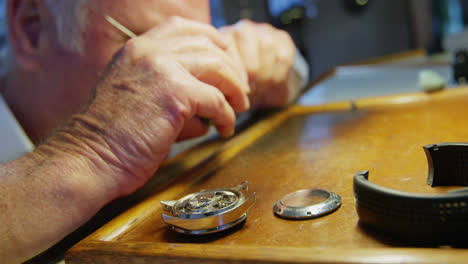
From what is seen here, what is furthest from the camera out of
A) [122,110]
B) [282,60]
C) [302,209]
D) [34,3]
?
[282,60]

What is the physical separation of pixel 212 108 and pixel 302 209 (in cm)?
32

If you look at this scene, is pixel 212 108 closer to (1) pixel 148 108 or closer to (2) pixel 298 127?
(1) pixel 148 108

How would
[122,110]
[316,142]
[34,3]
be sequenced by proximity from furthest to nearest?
1. [34,3]
2. [316,142]
3. [122,110]

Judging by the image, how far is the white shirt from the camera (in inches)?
27.9

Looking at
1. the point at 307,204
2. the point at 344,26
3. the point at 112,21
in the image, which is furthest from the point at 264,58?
the point at 344,26

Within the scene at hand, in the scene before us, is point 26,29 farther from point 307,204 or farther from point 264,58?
point 307,204

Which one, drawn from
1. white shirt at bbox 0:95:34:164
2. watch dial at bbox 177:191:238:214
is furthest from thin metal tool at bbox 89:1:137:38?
watch dial at bbox 177:191:238:214

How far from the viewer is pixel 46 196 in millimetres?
444

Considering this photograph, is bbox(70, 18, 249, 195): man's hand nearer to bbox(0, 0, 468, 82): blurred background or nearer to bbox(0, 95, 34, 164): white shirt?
bbox(0, 95, 34, 164): white shirt

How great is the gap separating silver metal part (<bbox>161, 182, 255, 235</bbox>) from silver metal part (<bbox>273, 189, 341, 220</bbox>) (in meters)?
0.04

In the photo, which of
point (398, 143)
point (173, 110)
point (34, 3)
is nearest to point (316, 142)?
point (398, 143)

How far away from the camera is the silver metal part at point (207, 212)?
329 millimetres

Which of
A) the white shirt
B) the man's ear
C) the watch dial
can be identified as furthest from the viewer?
the man's ear

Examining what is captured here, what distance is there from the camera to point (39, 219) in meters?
0.43
